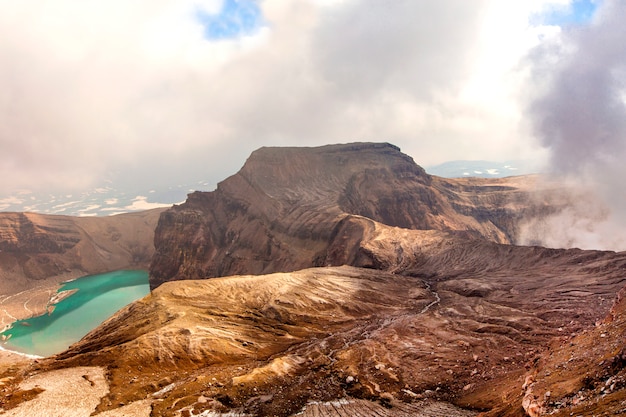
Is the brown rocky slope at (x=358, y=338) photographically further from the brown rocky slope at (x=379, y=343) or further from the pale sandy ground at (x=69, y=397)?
the pale sandy ground at (x=69, y=397)

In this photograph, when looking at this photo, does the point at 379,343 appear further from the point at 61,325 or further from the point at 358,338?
the point at 61,325

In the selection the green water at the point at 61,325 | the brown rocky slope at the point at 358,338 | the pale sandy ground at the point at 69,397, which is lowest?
the green water at the point at 61,325

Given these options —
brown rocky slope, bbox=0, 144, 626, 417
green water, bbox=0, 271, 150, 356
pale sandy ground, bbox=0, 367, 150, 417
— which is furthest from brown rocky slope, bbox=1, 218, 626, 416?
green water, bbox=0, 271, 150, 356

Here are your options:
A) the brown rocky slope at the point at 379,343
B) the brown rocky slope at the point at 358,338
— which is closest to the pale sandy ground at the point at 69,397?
the brown rocky slope at the point at 379,343

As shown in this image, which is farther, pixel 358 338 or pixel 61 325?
pixel 61 325

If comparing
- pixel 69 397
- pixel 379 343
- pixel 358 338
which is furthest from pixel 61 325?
pixel 379 343

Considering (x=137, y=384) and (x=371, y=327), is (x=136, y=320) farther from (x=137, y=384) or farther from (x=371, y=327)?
(x=371, y=327)

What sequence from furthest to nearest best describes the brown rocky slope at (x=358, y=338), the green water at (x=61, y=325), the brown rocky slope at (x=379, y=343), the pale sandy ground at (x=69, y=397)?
1. the green water at (x=61, y=325)
2. the brown rocky slope at (x=358, y=338)
3. the pale sandy ground at (x=69, y=397)
4. the brown rocky slope at (x=379, y=343)

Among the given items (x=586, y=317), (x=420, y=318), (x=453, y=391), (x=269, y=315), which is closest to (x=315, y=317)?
(x=269, y=315)
